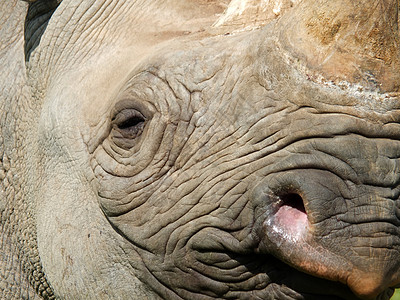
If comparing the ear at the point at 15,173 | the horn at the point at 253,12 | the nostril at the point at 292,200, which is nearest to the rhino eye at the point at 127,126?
the horn at the point at 253,12

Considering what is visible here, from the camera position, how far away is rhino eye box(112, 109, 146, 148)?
150 inches

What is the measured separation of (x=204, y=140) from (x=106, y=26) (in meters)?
1.35

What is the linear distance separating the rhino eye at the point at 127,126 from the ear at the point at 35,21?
1197mm

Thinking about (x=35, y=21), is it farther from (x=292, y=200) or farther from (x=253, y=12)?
(x=292, y=200)

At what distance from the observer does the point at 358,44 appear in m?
3.10

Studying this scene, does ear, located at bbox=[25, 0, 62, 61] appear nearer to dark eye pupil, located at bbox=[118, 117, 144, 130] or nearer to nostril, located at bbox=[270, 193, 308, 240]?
dark eye pupil, located at bbox=[118, 117, 144, 130]

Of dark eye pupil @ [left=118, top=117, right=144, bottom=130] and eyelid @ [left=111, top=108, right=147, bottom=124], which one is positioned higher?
eyelid @ [left=111, top=108, right=147, bottom=124]

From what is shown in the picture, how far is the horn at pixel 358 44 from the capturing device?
3074 mm

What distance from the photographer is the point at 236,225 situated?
3.38 metres

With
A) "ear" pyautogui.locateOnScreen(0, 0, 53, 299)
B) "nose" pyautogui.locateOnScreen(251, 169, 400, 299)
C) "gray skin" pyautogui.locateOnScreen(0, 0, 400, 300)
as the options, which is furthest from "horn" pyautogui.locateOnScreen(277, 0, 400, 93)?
"ear" pyautogui.locateOnScreen(0, 0, 53, 299)

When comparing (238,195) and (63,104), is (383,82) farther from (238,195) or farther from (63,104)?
→ (63,104)

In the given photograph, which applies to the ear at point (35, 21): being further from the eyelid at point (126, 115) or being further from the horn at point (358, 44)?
the horn at point (358, 44)

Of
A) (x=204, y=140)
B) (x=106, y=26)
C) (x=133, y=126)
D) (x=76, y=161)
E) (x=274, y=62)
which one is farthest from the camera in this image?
(x=106, y=26)

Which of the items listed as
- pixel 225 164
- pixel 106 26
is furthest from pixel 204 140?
pixel 106 26
